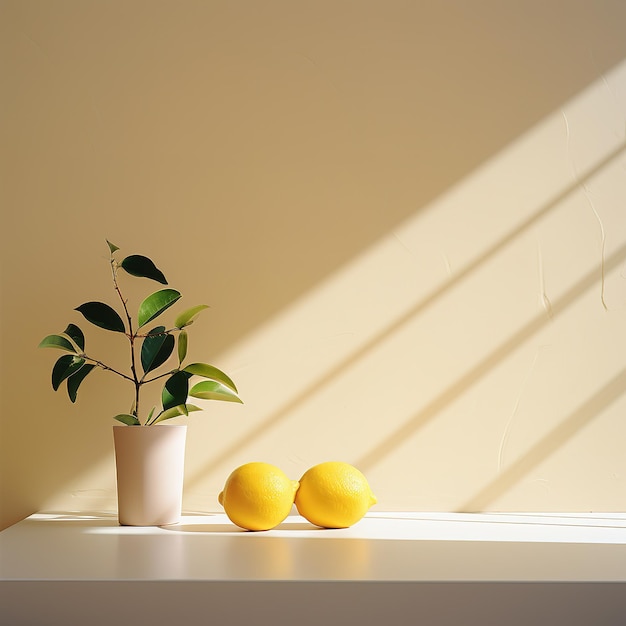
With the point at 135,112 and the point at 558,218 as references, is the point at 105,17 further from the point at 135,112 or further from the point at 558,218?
the point at 558,218

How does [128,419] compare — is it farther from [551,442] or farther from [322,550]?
[551,442]

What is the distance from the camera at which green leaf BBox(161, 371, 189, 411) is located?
3.48ft

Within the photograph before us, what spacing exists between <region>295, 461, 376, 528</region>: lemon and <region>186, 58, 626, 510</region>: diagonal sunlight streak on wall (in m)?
0.18

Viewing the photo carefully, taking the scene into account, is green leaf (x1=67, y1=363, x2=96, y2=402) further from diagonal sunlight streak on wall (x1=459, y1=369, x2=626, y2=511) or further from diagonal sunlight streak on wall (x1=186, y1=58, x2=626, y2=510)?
diagonal sunlight streak on wall (x1=459, y1=369, x2=626, y2=511)

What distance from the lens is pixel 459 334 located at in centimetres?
130

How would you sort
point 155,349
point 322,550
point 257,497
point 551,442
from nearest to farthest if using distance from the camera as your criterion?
1. point 322,550
2. point 257,497
3. point 155,349
4. point 551,442

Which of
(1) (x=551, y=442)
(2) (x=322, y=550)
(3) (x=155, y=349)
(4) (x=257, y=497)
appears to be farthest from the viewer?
(1) (x=551, y=442)

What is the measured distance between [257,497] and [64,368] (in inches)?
13.6

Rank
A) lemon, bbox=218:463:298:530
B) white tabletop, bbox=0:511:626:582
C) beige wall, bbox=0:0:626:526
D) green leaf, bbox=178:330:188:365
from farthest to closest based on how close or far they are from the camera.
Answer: beige wall, bbox=0:0:626:526 < green leaf, bbox=178:330:188:365 < lemon, bbox=218:463:298:530 < white tabletop, bbox=0:511:626:582

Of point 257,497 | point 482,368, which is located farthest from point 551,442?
point 257,497

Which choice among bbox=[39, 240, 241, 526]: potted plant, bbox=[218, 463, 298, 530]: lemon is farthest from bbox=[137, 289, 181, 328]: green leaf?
bbox=[218, 463, 298, 530]: lemon

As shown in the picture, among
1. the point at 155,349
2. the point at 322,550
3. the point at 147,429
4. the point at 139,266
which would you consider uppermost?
the point at 139,266

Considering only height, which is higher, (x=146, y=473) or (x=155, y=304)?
(x=155, y=304)

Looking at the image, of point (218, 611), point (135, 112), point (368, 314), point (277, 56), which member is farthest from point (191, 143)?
point (218, 611)
